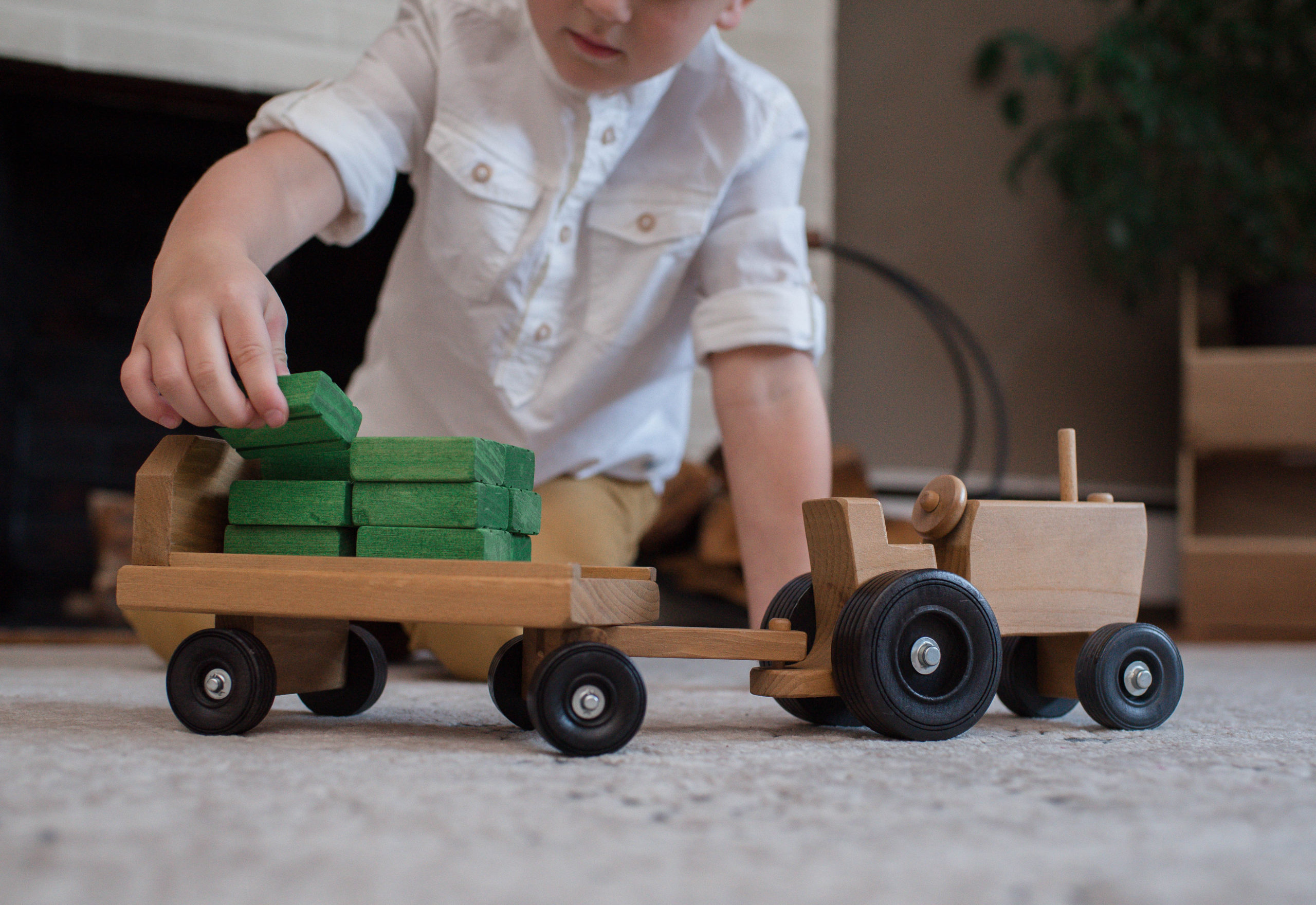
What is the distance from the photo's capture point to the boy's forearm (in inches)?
26.0

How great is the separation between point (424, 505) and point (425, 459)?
24 mm

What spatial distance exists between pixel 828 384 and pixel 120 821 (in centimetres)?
180

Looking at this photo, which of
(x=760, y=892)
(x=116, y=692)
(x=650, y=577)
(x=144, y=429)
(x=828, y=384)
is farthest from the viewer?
(x=828, y=384)

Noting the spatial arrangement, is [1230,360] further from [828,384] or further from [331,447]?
[331,447]

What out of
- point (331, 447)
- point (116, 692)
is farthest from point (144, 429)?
point (331, 447)

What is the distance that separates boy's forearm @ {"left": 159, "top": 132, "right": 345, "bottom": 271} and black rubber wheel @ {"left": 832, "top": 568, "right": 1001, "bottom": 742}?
1.41 feet

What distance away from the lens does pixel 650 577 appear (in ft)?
2.02

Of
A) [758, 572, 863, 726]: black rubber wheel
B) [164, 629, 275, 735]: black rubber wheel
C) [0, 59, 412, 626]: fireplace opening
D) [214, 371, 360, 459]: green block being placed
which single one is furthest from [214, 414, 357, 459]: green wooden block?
[0, 59, 412, 626]: fireplace opening

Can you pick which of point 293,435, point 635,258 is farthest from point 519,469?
point 635,258

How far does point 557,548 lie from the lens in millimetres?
1083

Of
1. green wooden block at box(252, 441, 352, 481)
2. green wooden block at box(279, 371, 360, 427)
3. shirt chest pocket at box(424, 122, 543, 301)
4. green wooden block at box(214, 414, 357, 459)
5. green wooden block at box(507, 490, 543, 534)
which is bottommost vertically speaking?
green wooden block at box(507, 490, 543, 534)

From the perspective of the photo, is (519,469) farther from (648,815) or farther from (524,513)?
(648,815)

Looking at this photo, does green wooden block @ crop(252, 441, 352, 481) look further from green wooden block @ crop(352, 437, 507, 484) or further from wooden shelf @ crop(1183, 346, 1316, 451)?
wooden shelf @ crop(1183, 346, 1316, 451)

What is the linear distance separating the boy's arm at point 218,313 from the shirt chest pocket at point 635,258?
0.35 meters
